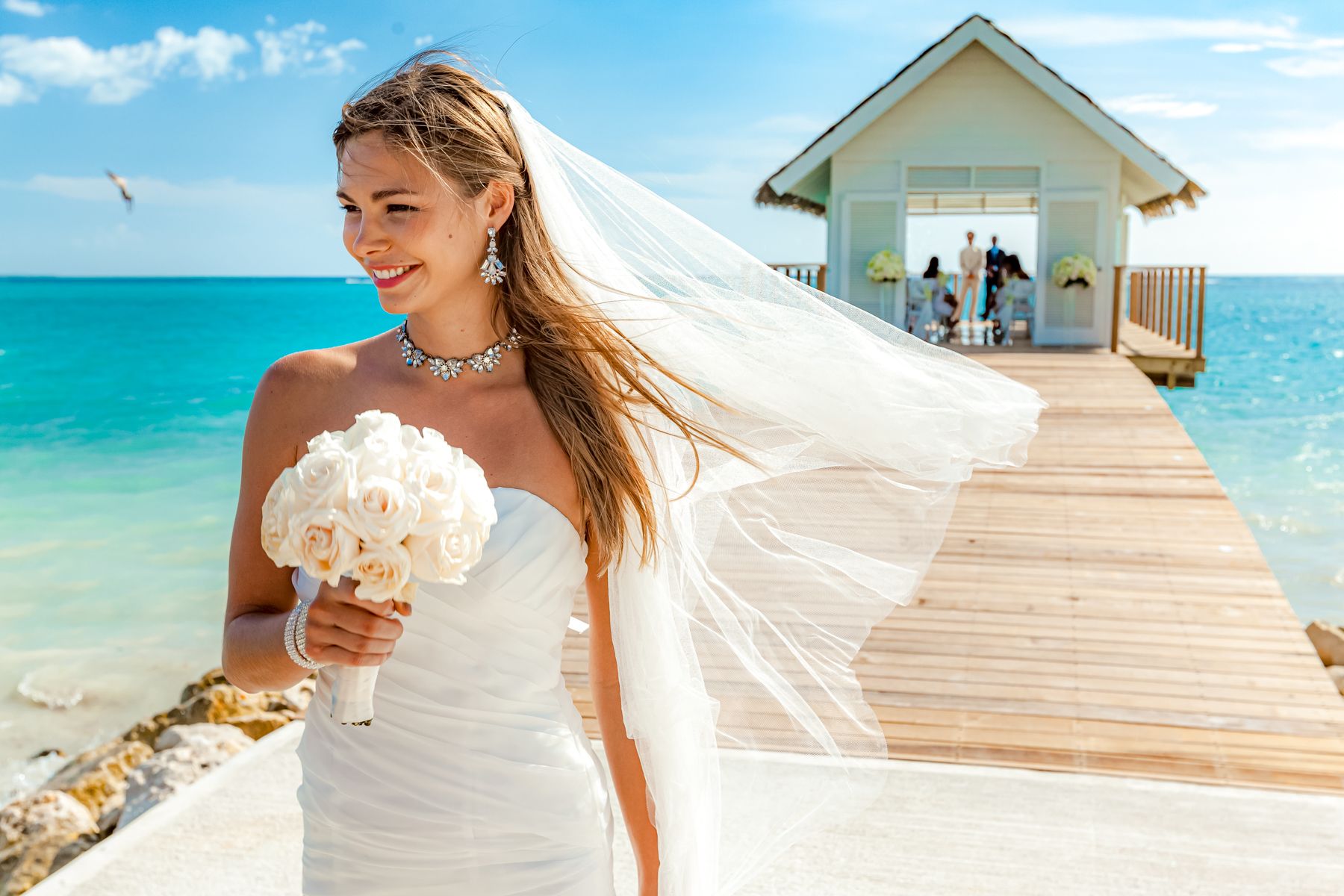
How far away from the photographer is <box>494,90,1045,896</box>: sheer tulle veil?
238 centimetres

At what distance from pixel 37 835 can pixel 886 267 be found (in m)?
14.7

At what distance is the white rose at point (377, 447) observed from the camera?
143cm

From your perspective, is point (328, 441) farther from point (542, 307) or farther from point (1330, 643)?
point (1330, 643)

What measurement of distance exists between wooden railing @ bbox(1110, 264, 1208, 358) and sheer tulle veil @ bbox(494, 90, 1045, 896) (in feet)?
45.5

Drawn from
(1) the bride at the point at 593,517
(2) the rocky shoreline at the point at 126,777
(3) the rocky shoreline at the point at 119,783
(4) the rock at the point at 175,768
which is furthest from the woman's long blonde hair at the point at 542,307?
(4) the rock at the point at 175,768

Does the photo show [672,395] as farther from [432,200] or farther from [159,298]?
[159,298]

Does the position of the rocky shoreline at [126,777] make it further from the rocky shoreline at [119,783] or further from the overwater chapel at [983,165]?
the overwater chapel at [983,165]

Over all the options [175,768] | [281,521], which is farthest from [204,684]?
[281,521]

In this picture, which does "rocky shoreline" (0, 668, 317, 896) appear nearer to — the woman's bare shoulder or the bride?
the bride

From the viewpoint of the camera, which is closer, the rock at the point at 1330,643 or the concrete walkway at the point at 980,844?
the concrete walkway at the point at 980,844

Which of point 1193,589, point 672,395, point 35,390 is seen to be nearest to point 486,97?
point 672,395

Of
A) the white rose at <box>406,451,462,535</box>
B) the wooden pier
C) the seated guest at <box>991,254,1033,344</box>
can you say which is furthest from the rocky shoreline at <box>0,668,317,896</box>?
the seated guest at <box>991,254,1033,344</box>

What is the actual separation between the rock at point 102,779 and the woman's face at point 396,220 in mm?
4947

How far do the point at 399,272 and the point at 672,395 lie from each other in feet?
2.20
